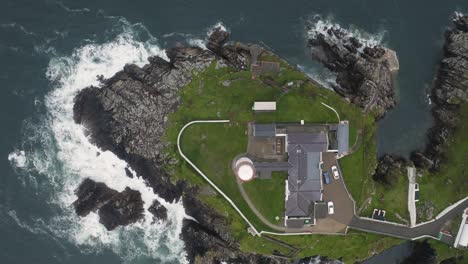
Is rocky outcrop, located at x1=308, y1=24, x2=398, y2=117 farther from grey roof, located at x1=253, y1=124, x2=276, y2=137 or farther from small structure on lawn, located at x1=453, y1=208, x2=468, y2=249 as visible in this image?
small structure on lawn, located at x1=453, y1=208, x2=468, y2=249

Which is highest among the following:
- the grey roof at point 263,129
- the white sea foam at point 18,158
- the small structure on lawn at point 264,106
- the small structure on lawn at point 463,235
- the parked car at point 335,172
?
the small structure on lawn at point 264,106

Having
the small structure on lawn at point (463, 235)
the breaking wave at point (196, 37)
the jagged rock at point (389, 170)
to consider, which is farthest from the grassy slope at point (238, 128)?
the small structure on lawn at point (463, 235)

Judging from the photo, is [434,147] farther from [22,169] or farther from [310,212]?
[22,169]

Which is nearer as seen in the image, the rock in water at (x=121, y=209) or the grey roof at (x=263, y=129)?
the grey roof at (x=263, y=129)

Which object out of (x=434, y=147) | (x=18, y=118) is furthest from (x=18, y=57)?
(x=434, y=147)

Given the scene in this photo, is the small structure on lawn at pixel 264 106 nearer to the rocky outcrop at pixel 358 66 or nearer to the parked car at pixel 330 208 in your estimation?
the rocky outcrop at pixel 358 66

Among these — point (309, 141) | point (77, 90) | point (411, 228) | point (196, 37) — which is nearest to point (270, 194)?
point (309, 141)
